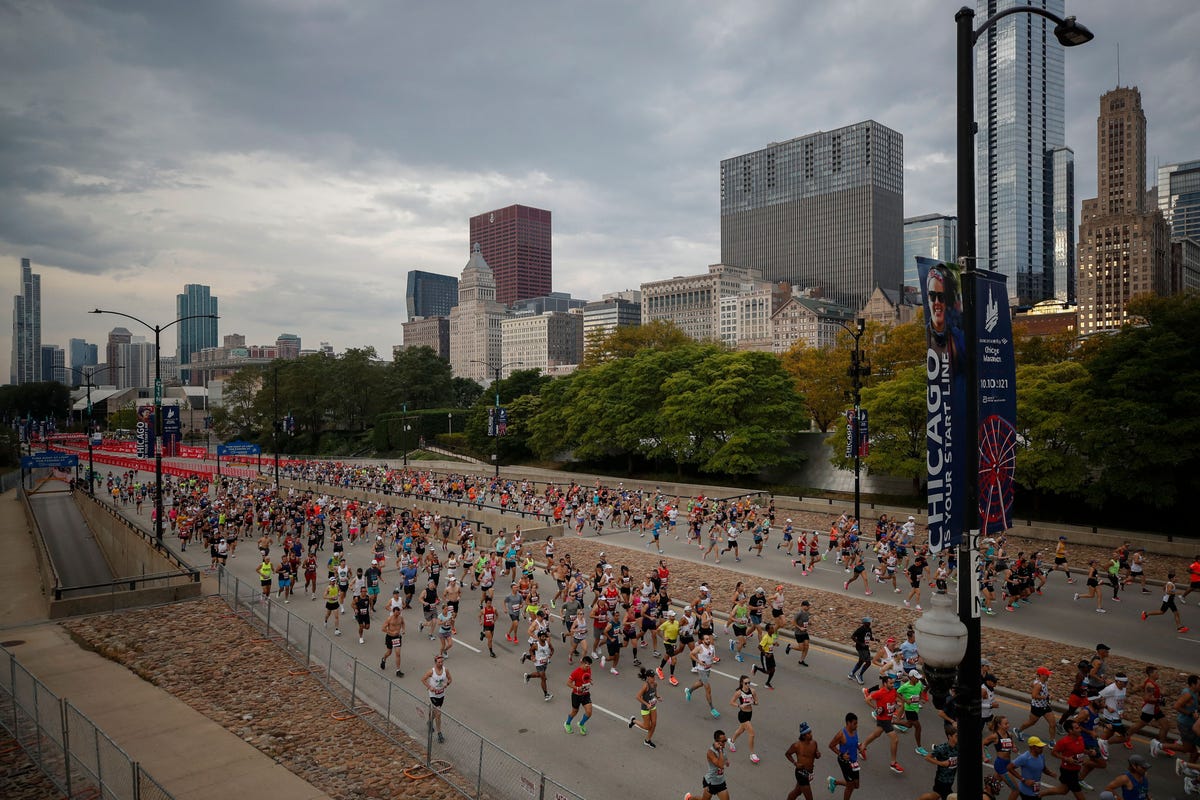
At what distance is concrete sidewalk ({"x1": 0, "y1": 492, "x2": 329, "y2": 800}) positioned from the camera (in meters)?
10.2

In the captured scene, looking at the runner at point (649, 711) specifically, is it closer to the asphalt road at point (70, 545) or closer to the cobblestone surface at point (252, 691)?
the cobblestone surface at point (252, 691)

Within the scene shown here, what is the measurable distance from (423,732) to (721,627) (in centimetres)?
893

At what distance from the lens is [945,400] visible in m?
6.89

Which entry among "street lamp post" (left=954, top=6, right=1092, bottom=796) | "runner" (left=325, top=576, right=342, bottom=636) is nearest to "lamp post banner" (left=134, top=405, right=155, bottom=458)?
"runner" (left=325, top=576, right=342, bottom=636)

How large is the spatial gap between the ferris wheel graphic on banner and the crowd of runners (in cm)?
81

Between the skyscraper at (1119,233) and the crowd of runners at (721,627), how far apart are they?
12090cm

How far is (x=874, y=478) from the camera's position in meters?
44.8

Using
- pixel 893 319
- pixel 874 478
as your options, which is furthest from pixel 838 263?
pixel 874 478

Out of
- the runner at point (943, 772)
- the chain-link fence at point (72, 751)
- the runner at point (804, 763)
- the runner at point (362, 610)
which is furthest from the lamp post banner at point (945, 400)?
the runner at point (362, 610)

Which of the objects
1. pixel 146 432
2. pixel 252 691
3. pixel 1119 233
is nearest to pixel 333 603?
pixel 252 691

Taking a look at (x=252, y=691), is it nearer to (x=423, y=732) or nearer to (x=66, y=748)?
(x=423, y=732)

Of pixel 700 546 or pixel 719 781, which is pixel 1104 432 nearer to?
pixel 700 546

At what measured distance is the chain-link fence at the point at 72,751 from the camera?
9273mm

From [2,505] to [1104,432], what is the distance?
63494 mm
